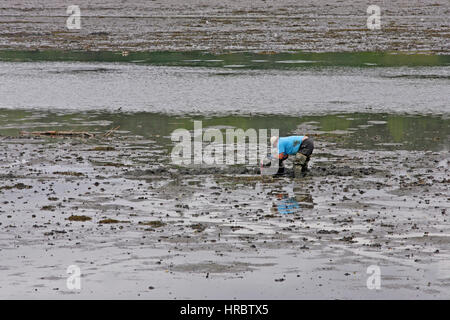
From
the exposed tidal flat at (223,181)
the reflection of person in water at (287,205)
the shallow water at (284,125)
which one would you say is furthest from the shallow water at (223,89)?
the reflection of person in water at (287,205)

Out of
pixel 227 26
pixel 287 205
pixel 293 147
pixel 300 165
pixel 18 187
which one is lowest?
pixel 287 205

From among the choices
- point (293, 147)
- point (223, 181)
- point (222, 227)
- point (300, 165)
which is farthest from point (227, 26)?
point (222, 227)

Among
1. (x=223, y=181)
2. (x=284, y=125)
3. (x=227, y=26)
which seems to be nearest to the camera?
(x=223, y=181)

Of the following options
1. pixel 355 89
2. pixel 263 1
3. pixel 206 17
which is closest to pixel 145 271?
pixel 355 89

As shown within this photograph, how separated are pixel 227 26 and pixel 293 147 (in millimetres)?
63199

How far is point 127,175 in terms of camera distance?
1069 inches

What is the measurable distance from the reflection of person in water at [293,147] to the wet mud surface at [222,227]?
44cm

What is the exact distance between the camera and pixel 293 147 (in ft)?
88.6

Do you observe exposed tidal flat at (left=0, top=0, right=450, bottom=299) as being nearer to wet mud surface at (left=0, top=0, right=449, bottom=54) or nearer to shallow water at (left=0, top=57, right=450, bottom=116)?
shallow water at (left=0, top=57, right=450, bottom=116)

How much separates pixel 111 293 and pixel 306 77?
40387mm

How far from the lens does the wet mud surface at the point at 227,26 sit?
7531 centimetres

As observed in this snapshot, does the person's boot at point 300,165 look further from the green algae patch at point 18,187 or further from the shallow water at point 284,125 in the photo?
the green algae patch at point 18,187

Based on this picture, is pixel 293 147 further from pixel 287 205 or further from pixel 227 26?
pixel 227 26
